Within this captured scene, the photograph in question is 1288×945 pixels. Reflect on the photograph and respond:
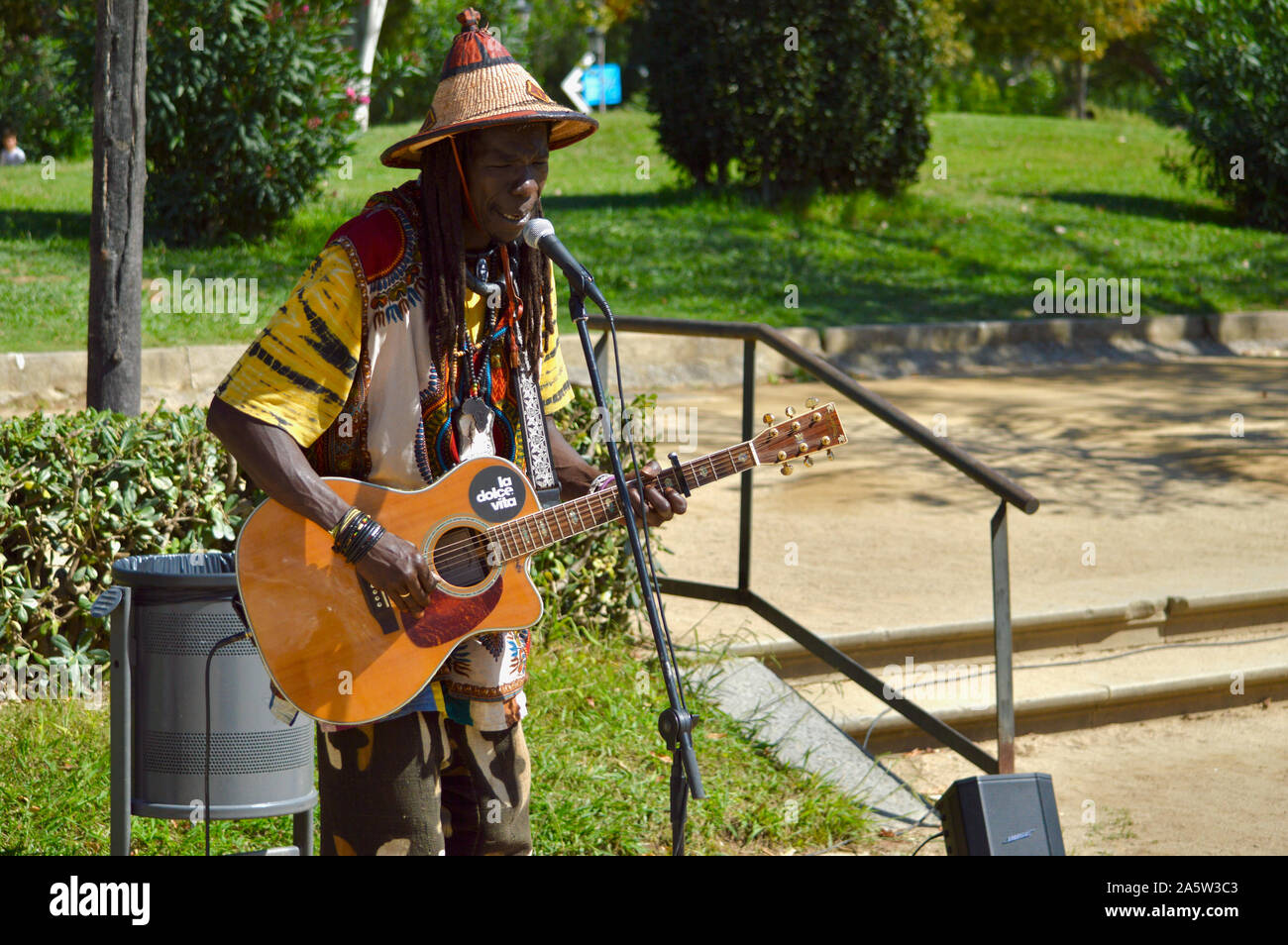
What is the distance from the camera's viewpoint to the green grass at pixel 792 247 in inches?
401

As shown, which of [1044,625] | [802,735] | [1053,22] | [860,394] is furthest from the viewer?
[1053,22]

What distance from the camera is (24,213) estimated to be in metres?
11.6

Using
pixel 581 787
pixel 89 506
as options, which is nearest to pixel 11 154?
pixel 89 506

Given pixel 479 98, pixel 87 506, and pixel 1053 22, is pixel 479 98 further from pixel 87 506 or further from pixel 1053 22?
pixel 1053 22

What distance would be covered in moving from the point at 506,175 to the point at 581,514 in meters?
0.74

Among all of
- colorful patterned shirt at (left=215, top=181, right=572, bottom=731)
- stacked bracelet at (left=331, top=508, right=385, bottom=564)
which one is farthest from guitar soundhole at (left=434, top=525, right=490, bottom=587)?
stacked bracelet at (left=331, top=508, right=385, bottom=564)

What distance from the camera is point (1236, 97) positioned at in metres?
14.9

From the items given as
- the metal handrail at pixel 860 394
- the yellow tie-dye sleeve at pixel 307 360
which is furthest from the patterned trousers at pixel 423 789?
the metal handrail at pixel 860 394

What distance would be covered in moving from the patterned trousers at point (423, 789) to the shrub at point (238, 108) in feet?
26.6

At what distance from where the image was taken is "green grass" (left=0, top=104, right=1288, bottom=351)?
33.4 ft

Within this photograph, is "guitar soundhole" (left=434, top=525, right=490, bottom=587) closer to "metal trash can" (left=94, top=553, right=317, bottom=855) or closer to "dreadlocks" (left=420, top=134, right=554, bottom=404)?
"dreadlocks" (left=420, top=134, right=554, bottom=404)

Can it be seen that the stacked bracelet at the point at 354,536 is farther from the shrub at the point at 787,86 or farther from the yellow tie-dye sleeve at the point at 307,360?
the shrub at the point at 787,86

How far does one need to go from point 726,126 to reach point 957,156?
580cm

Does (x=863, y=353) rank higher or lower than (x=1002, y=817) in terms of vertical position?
higher
